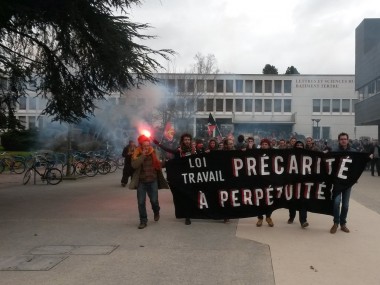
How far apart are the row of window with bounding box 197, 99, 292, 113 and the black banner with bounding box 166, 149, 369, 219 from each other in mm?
52187

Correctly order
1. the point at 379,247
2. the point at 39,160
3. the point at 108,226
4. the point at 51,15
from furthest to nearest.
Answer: the point at 39,160 < the point at 51,15 < the point at 108,226 < the point at 379,247

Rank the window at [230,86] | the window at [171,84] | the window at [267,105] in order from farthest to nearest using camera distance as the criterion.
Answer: the window at [267,105] < the window at [230,86] < the window at [171,84]

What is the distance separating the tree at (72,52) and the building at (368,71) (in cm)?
2471

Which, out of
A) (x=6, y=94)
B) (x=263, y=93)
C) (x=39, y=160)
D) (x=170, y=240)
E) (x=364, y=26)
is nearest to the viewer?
(x=170, y=240)

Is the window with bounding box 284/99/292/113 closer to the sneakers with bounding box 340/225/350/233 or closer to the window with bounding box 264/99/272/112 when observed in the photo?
the window with bounding box 264/99/272/112

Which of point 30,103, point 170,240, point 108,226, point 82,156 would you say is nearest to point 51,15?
point 108,226

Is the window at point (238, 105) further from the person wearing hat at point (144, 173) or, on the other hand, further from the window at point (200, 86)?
the person wearing hat at point (144, 173)

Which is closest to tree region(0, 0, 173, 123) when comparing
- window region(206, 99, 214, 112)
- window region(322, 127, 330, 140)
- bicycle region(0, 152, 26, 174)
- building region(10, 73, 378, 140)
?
bicycle region(0, 152, 26, 174)

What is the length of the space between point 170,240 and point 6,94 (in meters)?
7.99

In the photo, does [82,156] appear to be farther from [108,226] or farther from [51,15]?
[108,226]

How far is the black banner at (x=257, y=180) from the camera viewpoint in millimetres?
7883

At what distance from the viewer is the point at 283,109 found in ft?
201

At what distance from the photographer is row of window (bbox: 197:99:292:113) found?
2405 inches

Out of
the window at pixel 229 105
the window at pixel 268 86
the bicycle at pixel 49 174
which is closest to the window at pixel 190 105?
the window at pixel 229 105
